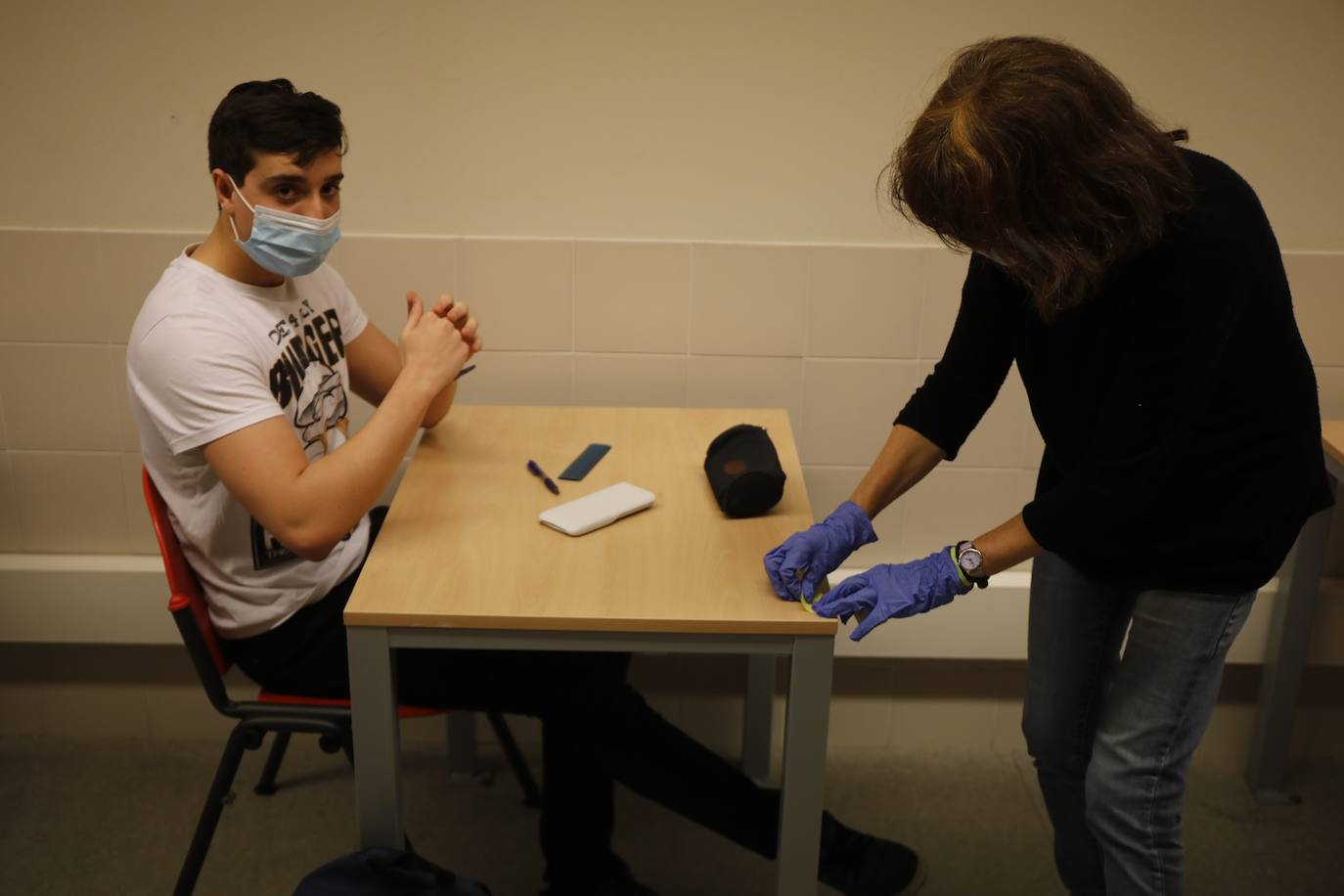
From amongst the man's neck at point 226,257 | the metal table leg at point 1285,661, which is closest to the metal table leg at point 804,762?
the man's neck at point 226,257

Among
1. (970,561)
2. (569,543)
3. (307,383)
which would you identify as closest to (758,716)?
(569,543)

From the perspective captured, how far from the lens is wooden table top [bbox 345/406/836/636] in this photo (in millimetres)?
1383

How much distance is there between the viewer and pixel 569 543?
62.0 inches

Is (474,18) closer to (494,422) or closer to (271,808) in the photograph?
(494,422)

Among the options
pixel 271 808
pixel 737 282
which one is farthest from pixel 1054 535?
pixel 271 808

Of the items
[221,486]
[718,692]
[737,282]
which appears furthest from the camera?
[718,692]

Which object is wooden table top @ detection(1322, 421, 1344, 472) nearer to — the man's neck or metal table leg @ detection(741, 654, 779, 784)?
metal table leg @ detection(741, 654, 779, 784)

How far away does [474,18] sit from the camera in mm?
2068

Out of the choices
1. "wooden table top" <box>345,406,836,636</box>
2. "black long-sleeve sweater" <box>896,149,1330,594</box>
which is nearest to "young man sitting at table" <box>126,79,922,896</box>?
"wooden table top" <box>345,406,836,636</box>

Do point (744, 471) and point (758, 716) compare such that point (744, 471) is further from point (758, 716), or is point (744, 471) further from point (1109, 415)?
point (758, 716)

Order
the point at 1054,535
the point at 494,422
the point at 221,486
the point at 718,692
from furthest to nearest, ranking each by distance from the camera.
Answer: the point at 718,692
the point at 494,422
the point at 221,486
the point at 1054,535

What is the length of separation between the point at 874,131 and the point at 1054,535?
3.38 ft

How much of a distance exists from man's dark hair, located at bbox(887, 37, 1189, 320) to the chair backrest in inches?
42.2

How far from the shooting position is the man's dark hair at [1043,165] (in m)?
1.15
